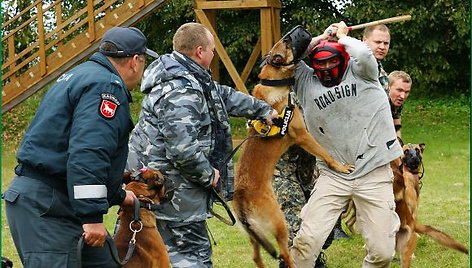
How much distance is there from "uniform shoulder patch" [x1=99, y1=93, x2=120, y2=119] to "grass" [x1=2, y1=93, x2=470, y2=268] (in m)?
3.75

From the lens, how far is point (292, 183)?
694 cm

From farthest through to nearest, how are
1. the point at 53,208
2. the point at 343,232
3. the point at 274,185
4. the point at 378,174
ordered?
the point at 343,232 → the point at 274,185 → the point at 378,174 → the point at 53,208

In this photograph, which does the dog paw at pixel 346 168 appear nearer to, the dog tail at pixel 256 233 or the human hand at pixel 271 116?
the human hand at pixel 271 116

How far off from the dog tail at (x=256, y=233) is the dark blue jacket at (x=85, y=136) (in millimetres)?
1976

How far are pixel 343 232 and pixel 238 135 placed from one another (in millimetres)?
11188

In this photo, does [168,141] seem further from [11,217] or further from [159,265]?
[11,217]

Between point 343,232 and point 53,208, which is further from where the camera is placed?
point 343,232

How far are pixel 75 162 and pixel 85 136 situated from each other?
0.14m

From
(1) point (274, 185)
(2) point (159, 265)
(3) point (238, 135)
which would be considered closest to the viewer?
(2) point (159, 265)

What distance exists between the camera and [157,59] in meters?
5.04

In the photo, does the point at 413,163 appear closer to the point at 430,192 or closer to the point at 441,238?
the point at 441,238

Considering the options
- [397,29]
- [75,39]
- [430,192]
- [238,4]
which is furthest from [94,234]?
[397,29]

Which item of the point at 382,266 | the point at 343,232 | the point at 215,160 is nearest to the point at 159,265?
the point at 215,160

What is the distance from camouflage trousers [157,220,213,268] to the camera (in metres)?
4.96
